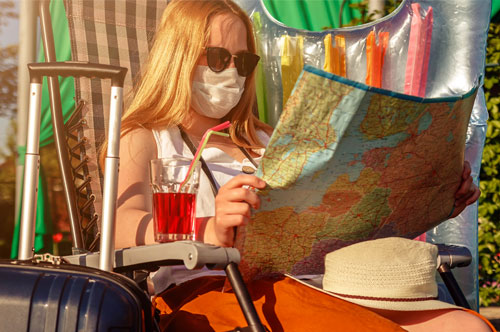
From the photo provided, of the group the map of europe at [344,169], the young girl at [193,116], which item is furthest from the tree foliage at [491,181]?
the map of europe at [344,169]

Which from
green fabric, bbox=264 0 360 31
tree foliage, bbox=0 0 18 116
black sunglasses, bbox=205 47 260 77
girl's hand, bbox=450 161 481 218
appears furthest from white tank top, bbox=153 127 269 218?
tree foliage, bbox=0 0 18 116

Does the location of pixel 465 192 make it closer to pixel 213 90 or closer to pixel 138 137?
pixel 213 90

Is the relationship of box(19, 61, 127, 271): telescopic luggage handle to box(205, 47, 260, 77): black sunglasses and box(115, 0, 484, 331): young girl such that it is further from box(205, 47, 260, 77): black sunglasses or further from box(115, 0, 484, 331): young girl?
box(205, 47, 260, 77): black sunglasses

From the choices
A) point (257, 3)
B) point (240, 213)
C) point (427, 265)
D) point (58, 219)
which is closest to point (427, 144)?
point (427, 265)

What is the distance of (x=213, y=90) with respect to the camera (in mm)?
2066

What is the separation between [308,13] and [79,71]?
283 centimetres

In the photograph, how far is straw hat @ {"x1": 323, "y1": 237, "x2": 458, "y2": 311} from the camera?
4.59ft

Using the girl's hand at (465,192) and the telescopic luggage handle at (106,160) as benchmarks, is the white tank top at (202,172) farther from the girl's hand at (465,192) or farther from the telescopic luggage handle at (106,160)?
the girl's hand at (465,192)

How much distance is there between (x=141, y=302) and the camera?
122cm

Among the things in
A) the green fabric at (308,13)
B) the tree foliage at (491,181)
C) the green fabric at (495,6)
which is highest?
the green fabric at (495,6)

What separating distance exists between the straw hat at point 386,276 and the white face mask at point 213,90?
0.82 m

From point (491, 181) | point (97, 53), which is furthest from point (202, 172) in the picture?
point (491, 181)

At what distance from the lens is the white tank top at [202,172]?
1.75m

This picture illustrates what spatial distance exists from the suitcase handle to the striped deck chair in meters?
0.65
